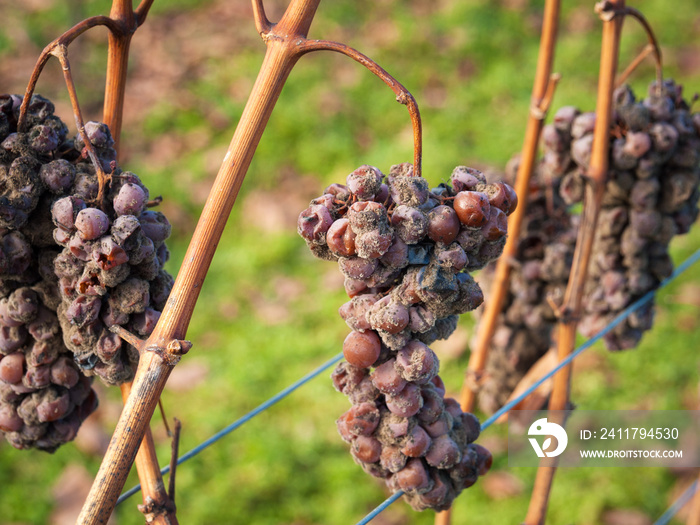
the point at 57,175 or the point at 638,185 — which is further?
the point at 638,185

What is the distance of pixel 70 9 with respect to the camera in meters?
3.17

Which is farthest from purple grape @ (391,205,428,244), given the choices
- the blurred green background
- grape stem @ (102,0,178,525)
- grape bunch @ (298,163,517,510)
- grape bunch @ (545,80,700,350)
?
the blurred green background

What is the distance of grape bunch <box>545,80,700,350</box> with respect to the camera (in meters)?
1.09

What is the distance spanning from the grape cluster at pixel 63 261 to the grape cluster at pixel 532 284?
2.36 ft

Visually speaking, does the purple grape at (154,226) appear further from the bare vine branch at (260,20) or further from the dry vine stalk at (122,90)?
the bare vine branch at (260,20)

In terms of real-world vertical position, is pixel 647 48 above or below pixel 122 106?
below

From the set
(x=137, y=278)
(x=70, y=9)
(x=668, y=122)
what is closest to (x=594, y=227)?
(x=668, y=122)

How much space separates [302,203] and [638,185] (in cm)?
188

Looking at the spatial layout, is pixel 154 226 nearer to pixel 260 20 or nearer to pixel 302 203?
pixel 260 20

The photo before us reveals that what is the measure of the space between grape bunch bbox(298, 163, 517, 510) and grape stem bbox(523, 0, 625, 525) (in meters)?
0.43

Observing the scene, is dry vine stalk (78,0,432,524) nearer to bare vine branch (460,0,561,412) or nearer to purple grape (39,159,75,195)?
purple grape (39,159,75,195)

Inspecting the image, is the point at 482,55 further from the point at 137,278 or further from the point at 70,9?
the point at 137,278

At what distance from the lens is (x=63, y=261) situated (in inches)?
26.6

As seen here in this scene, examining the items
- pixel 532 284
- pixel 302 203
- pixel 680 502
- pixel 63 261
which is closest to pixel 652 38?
pixel 532 284
